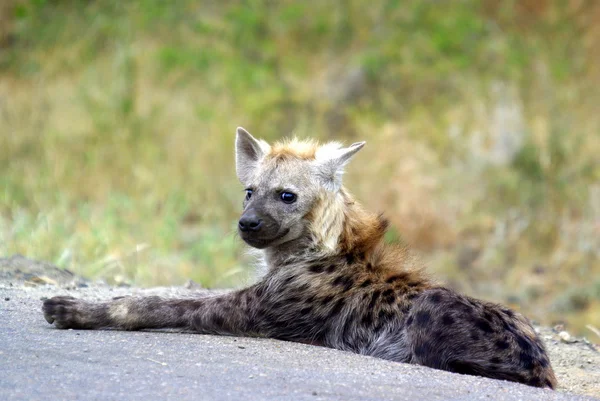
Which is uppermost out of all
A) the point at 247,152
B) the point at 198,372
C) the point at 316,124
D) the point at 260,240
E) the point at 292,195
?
the point at 316,124

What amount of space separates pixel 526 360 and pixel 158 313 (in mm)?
1551

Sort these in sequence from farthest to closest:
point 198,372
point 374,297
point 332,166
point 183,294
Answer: point 183,294, point 332,166, point 374,297, point 198,372

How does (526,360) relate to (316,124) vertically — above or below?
below

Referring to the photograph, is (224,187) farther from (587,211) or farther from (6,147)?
(587,211)

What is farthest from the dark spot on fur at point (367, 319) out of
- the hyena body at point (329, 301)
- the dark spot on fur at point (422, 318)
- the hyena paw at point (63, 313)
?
the hyena paw at point (63, 313)

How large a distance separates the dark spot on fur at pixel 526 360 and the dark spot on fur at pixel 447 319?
0.30 meters

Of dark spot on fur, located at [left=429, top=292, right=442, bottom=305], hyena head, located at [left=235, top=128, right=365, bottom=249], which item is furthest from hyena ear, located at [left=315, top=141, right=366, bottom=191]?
dark spot on fur, located at [left=429, top=292, right=442, bottom=305]

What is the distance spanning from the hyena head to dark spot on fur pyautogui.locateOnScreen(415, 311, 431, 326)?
2.07 ft

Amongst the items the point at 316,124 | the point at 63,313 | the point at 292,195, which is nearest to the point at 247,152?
the point at 292,195

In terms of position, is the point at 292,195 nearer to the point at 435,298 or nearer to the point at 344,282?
the point at 344,282

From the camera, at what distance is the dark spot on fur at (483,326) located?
377 cm

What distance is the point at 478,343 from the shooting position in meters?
3.75

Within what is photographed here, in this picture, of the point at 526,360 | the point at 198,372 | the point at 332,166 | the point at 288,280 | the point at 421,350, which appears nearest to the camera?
the point at 198,372

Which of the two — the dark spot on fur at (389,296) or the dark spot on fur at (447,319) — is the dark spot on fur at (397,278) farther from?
the dark spot on fur at (447,319)
